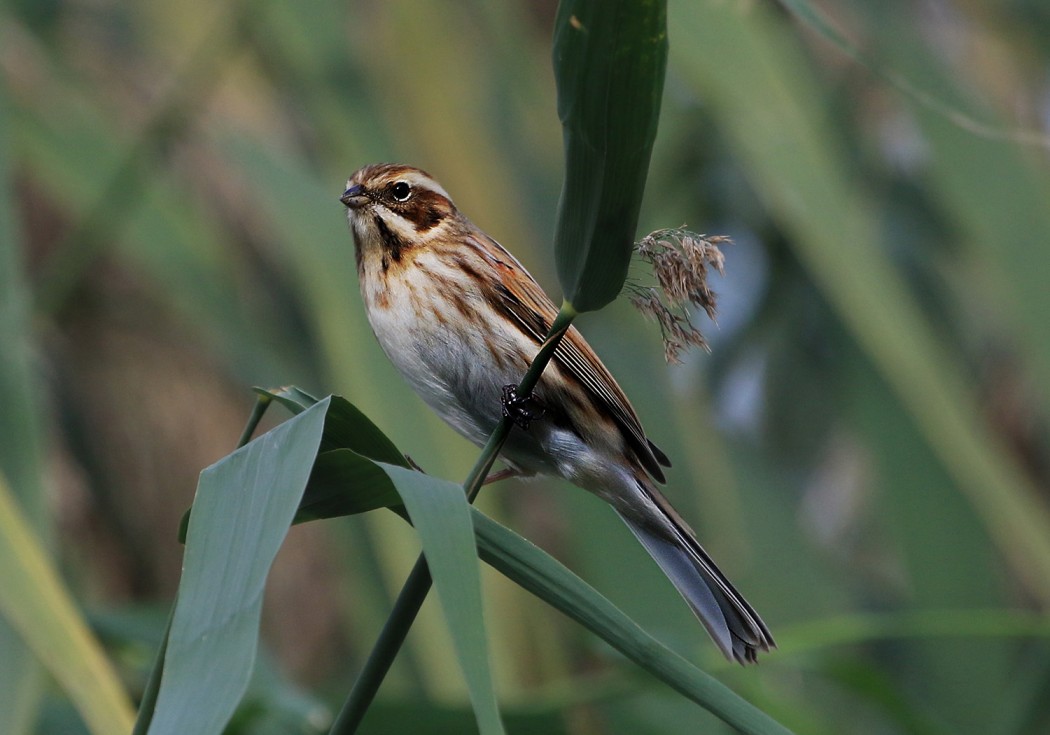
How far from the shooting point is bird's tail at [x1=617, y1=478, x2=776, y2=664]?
1.80m

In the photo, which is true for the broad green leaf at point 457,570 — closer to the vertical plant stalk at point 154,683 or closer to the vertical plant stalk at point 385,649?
the vertical plant stalk at point 385,649

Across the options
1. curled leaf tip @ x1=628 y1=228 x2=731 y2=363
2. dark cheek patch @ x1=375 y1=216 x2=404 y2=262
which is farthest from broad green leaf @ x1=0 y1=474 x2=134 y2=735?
curled leaf tip @ x1=628 y1=228 x2=731 y2=363

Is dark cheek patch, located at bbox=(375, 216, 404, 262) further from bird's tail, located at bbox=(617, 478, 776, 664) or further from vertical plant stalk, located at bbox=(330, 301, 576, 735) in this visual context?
vertical plant stalk, located at bbox=(330, 301, 576, 735)

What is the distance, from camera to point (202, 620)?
0.99 m

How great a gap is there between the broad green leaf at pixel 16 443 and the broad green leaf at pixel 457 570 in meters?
1.09

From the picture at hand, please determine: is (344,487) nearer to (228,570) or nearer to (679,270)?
(228,570)

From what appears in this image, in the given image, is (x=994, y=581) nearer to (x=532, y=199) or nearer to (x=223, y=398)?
(x=532, y=199)

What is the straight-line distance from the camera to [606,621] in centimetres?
111

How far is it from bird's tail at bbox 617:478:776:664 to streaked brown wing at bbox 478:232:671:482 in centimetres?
8

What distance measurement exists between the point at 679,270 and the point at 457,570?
41 centimetres

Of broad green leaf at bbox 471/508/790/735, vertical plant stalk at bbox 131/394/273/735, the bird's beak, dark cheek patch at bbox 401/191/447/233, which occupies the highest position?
dark cheek patch at bbox 401/191/447/233

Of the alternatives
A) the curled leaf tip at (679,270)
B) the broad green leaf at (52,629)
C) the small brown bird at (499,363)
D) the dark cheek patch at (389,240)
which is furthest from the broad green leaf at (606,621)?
the dark cheek patch at (389,240)

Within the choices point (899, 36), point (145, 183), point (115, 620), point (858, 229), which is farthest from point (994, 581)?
point (145, 183)

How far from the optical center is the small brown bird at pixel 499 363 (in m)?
2.10
